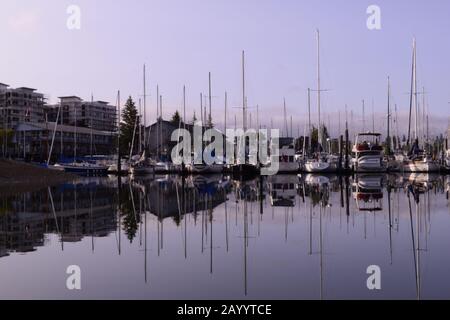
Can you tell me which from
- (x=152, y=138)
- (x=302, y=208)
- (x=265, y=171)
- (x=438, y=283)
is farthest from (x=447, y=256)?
(x=152, y=138)

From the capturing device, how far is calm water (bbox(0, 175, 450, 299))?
10984 mm

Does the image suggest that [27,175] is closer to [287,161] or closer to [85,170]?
[85,170]

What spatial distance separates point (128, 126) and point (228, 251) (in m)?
115

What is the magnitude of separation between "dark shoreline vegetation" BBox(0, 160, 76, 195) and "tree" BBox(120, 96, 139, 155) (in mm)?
47103

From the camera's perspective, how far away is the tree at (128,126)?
406 feet

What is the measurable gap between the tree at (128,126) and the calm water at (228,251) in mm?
95214

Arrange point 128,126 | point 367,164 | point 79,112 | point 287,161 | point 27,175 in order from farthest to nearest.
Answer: point 79,112
point 128,126
point 287,161
point 367,164
point 27,175

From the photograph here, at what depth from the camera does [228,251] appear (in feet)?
50.5

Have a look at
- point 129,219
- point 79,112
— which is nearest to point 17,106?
point 79,112

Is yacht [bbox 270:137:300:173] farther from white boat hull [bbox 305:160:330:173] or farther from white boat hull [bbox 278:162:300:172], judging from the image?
white boat hull [bbox 305:160:330:173]

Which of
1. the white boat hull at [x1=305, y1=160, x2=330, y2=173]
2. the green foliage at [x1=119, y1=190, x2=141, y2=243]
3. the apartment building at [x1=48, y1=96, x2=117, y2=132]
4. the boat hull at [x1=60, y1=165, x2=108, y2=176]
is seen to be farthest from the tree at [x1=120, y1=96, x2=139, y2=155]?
the green foliage at [x1=119, y1=190, x2=141, y2=243]

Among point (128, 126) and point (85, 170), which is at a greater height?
point (128, 126)

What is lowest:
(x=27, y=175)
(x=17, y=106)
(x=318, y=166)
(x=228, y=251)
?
(x=228, y=251)

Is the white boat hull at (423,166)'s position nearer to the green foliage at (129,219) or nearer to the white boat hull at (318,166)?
the white boat hull at (318,166)
